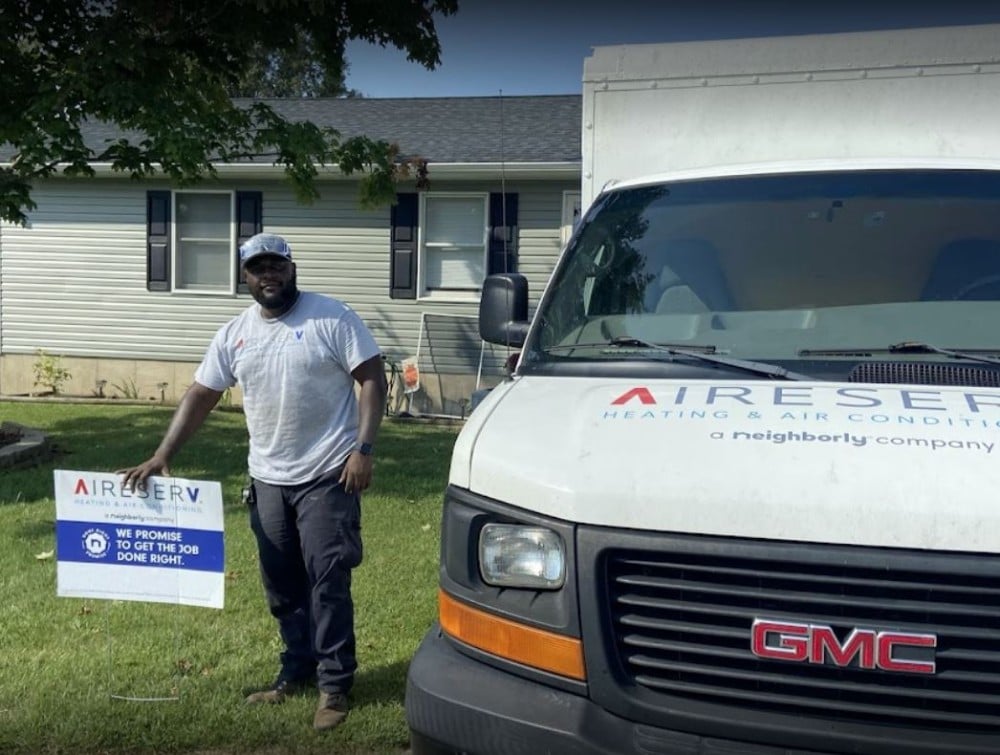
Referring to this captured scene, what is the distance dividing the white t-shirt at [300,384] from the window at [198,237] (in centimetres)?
1046

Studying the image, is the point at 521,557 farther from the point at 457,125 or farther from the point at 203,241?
the point at 457,125

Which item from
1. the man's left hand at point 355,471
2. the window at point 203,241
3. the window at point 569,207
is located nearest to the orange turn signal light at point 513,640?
the man's left hand at point 355,471

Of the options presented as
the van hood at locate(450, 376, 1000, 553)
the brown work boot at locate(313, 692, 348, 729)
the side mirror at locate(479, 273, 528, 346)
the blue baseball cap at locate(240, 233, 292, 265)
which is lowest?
the brown work boot at locate(313, 692, 348, 729)

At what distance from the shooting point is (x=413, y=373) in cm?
1294

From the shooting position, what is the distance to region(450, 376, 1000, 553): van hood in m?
2.20

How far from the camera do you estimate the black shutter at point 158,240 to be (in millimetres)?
14078

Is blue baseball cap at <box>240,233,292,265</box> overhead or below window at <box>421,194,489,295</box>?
below

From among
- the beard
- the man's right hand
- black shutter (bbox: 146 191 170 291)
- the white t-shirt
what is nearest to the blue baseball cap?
Result: the beard

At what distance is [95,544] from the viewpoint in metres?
3.96

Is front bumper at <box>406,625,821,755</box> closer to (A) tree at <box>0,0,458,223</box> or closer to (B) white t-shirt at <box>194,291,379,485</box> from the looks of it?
(B) white t-shirt at <box>194,291,379,485</box>

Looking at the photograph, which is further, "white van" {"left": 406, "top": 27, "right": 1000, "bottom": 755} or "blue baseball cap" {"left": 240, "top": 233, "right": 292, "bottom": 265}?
"blue baseball cap" {"left": 240, "top": 233, "right": 292, "bottom": 265}

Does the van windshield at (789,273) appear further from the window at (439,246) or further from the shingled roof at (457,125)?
the window at (439,246)

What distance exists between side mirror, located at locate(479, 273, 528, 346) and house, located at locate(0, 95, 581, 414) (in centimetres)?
873

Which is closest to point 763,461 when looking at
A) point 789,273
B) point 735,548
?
point 735,548
